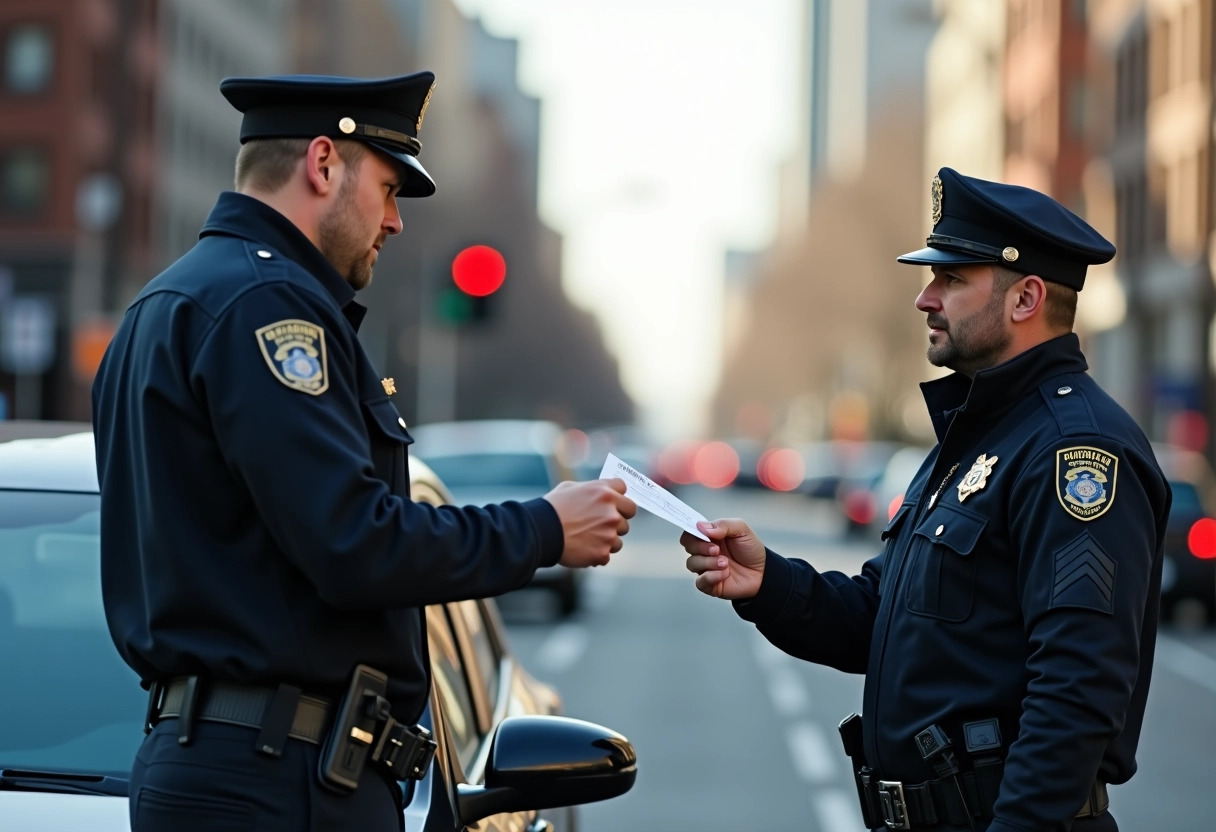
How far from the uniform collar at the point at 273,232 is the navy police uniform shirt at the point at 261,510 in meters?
0.06

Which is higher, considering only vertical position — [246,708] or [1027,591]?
[1027,591]

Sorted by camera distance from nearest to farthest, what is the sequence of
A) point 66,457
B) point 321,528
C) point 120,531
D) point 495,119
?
1. point 321,528
2. point 120,531
3. point 66,457
4. point 495,119

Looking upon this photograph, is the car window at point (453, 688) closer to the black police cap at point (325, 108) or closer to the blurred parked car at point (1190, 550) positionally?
the black police cap at point (325, 108)

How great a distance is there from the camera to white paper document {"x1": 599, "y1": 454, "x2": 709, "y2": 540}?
131 inches

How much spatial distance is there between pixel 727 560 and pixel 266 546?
4.45 ft

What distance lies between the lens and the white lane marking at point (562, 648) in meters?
14.4

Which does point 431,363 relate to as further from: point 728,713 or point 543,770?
point 543,770

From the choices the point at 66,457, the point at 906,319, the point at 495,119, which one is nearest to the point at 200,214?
the point at 906,319

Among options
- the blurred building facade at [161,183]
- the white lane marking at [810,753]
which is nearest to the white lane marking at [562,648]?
the white lane marking at [810,753]

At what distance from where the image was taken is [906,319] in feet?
239

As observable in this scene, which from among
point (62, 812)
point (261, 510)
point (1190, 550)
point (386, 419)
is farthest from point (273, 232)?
point (1190, 550)

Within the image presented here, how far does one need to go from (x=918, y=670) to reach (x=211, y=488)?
1.39 m

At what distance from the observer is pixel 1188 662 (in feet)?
51.3

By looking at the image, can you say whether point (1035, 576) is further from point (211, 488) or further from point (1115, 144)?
point (1115, 144)
